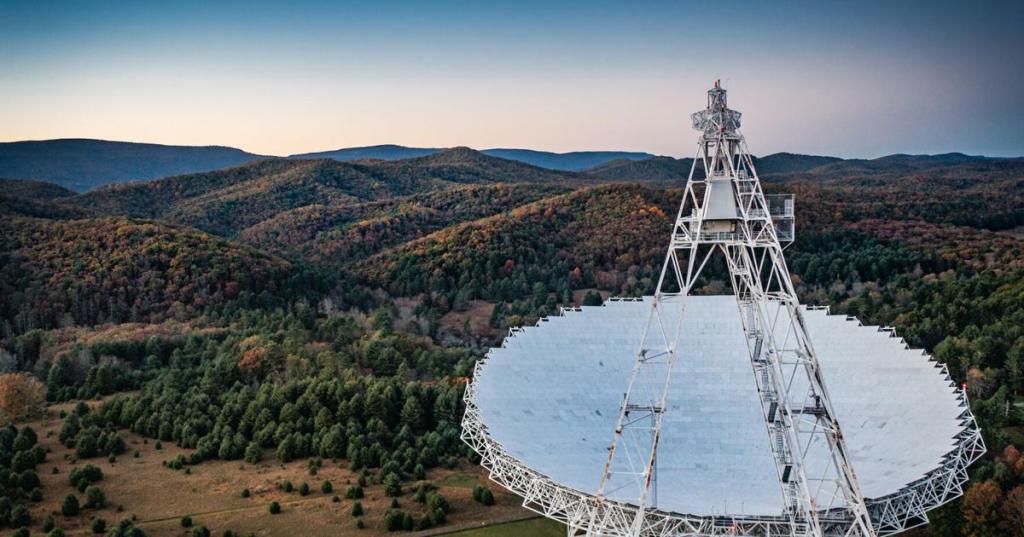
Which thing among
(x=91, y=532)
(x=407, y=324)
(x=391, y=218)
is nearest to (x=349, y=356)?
(x=407, y=324)

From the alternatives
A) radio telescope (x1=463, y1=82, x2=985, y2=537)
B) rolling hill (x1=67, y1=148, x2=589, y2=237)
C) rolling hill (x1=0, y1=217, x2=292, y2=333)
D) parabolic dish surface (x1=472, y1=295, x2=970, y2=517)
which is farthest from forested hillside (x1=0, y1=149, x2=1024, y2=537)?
radio telescope (x1=463, y1=82, x2=985, y2=537)

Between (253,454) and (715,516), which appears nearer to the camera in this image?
(715,516)

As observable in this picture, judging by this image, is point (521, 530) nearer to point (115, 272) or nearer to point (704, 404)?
point (704, 404)

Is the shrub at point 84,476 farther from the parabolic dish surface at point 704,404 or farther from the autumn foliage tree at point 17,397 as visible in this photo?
the parabolic dish surface at point 704,404

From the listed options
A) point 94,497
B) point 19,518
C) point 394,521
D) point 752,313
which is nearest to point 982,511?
point 752,313

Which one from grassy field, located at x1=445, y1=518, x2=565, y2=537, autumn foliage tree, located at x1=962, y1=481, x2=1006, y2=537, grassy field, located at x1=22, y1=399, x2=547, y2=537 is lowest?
grassy field, located at x1=22, y1=399, x2=547, y2=537

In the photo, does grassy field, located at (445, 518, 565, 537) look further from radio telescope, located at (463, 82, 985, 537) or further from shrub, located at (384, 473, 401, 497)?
radio telescope, located at (463, 82, 985, 537)
